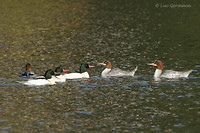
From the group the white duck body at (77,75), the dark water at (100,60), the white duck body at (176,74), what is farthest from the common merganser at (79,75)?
the white duck body at (176,74)

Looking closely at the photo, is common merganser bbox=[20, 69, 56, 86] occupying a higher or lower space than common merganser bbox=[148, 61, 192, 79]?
lower

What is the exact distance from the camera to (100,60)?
41.1 m

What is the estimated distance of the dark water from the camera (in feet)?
77.0

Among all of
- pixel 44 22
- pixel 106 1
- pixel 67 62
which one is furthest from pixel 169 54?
pixel 106 1

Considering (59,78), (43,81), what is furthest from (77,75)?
(43,81)

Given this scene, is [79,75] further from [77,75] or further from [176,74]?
[176,74]

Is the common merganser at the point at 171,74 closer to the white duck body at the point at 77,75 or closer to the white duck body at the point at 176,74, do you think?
the white duck body at the point at 176,74

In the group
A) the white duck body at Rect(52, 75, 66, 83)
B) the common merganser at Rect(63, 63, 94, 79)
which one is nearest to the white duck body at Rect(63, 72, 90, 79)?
the common merganser at Rect(63, 63, 94, 79)

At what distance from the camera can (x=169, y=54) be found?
43125mm

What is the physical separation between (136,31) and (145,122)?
3593 cm

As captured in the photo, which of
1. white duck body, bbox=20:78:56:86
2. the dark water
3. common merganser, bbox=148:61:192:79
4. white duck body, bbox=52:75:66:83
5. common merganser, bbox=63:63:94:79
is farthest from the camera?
common merganser, bbox=63:63:94:79

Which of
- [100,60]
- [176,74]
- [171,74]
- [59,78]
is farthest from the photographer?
[100,60]

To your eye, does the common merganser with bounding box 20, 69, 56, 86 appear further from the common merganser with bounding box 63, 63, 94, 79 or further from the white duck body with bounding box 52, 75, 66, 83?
the common merganser with bounding box 63, 63, 94, 79

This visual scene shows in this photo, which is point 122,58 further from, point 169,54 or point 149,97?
point 149,97
